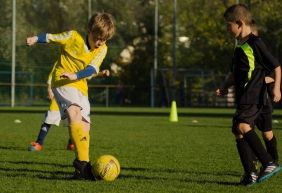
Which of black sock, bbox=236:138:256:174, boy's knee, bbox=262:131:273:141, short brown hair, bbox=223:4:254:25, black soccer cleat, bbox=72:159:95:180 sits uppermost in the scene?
short brown hair, bbox=223:4:254:25

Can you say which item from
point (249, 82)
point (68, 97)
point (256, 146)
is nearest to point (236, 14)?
point (249, 82)

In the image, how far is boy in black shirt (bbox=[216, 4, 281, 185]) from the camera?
24.9ft

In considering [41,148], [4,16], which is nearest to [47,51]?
[4,16]

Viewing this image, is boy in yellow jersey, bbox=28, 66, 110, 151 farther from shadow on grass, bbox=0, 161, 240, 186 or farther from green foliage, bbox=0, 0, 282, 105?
green foliage, bbox=0, 0, 282, 105

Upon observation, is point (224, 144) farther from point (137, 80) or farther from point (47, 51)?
point (137, 80)

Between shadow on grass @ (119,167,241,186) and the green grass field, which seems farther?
shadow on grass @ (119,167,241,186)

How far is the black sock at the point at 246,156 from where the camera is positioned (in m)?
7.62

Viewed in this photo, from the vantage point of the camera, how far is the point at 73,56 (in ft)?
27.1

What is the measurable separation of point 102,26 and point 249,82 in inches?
61.2

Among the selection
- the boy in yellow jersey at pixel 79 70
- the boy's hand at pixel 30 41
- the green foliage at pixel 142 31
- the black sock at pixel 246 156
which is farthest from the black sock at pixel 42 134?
the green foliage at pixel 142 31

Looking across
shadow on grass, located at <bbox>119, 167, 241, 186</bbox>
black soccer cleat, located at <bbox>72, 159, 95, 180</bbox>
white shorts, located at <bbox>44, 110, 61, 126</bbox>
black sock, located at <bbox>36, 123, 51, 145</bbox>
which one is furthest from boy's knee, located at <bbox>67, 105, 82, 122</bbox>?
white shorts, located at <bbox>44, 110, 61, 126</bbox>

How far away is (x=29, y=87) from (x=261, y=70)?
34.2 meters

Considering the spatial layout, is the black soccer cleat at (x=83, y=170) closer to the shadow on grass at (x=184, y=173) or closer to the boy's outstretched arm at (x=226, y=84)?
the shadow on grass at (x=184, y=173)

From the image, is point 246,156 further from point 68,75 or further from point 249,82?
point 68,75
